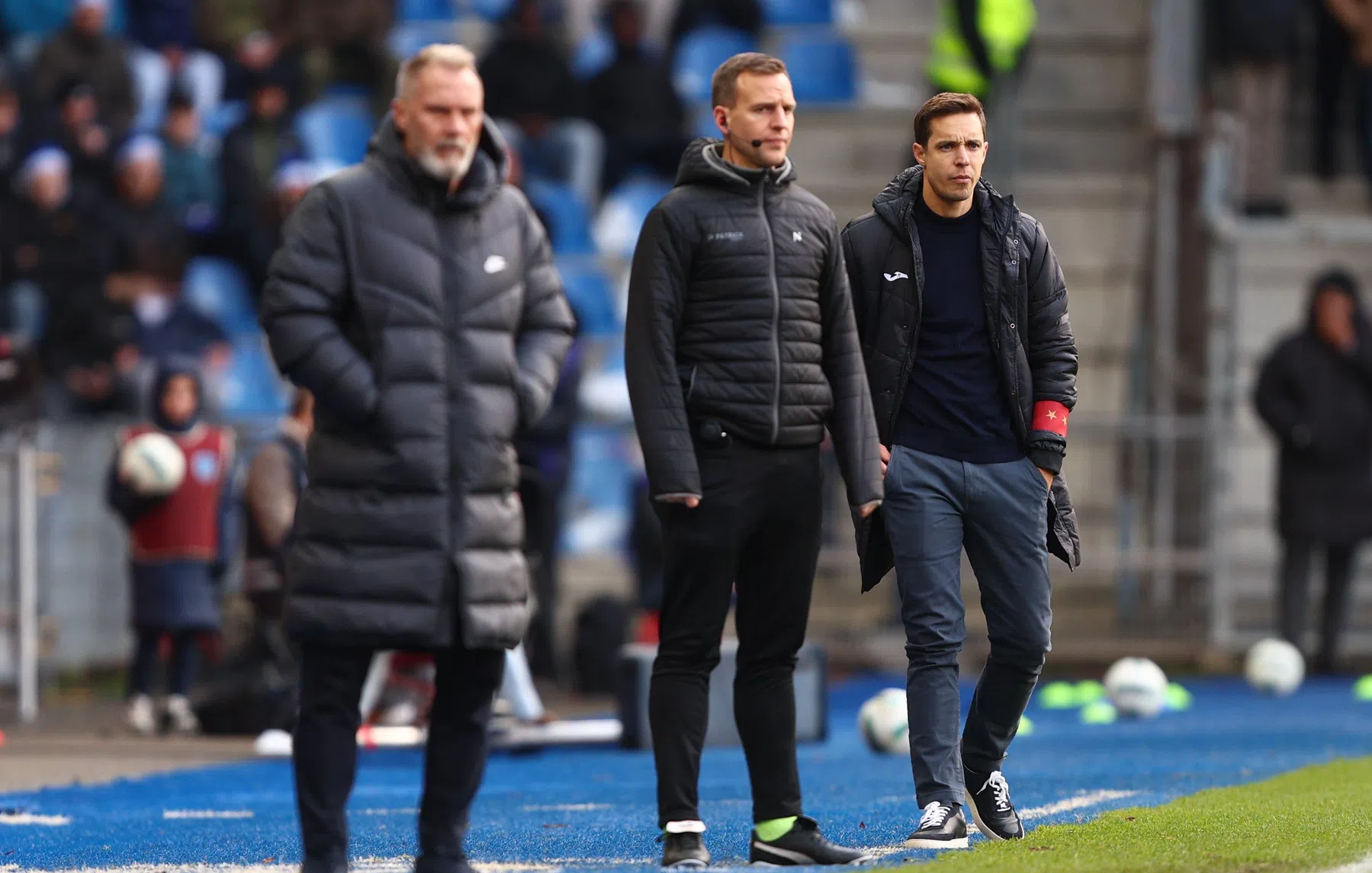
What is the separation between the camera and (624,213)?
17469 mm

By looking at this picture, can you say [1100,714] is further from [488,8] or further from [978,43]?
[488,8]

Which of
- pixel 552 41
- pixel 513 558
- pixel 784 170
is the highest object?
pixel 552 41

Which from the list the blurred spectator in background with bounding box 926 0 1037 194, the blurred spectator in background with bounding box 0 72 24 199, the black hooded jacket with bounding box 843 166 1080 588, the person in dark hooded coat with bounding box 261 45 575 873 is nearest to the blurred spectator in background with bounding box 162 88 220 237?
the blurred spectator in background with bounding box 0 72 24 199

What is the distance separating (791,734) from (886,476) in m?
0.88

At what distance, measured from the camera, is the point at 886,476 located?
6.88m

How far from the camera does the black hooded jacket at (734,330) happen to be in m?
6.22

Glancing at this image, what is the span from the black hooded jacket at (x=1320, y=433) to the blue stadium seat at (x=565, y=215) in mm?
5073

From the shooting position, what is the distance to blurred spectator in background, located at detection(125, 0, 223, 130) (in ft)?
61.6

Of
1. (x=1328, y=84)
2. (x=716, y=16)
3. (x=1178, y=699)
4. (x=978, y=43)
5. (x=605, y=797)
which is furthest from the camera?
(x=716, y=16)

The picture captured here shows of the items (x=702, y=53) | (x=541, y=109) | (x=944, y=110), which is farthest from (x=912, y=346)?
(x=702, y=53)

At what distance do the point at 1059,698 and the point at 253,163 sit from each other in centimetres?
756

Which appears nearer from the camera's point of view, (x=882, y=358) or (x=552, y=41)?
(x=882, y=358)

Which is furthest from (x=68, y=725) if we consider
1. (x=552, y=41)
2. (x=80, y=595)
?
(x=552, y=41)

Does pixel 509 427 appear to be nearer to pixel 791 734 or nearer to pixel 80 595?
pixel 791 734
